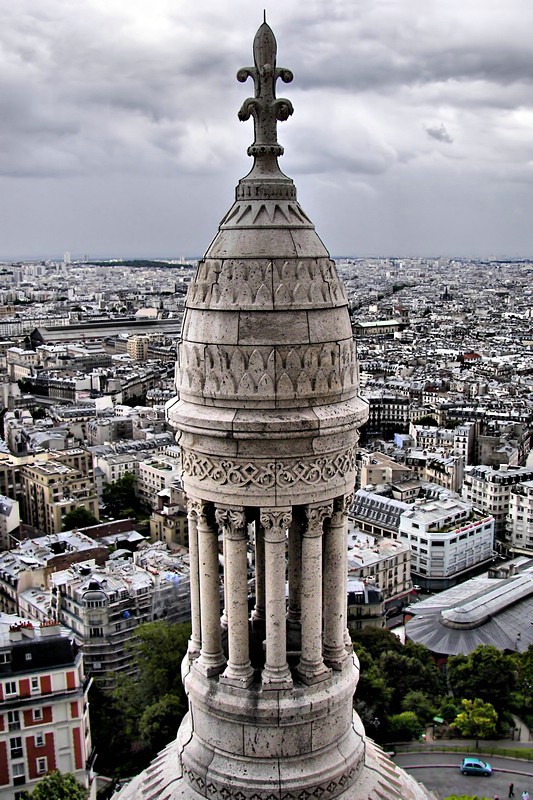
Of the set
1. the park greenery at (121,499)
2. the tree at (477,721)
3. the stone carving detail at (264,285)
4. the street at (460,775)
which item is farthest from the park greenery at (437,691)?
the park greenery at (121,499)

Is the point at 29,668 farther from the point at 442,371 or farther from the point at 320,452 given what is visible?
the point at 442,371

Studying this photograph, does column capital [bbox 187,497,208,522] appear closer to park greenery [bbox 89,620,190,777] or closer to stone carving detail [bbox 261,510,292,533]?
stone carving detail [bbox 261,510,292,533]

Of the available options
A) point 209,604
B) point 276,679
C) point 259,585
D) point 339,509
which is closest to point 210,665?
point 209,604

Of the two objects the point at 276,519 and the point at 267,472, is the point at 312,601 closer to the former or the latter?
the point at 276,519

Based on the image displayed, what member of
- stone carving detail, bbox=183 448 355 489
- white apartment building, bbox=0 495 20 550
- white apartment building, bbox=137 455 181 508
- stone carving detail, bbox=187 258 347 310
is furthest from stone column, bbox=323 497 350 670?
white apartment building, bbox=137 455 181 508

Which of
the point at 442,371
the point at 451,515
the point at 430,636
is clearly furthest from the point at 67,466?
→ the point at 442,371

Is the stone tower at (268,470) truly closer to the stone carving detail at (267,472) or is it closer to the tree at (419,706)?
the stone carving detail at (267,472)
